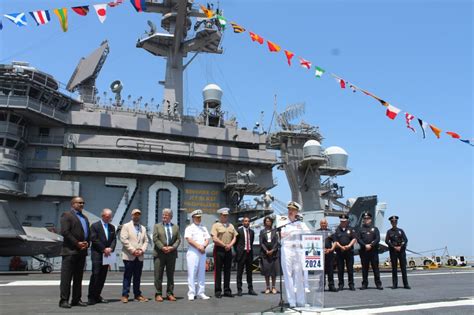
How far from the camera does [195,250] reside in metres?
8.67

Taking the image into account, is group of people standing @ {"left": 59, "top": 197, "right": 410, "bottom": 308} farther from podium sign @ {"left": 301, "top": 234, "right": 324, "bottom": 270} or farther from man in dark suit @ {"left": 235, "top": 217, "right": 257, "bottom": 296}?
podium sign @ {"left": 301, "top": 234, "right": 324, "bottom": 270}

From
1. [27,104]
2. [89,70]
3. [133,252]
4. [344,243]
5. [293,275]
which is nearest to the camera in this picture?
[293,275]

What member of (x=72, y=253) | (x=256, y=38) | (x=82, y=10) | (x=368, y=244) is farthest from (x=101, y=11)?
(x=368, y=244)

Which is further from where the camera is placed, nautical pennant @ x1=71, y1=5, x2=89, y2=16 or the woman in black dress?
nautical pennant @ x1=71, y1=5, x2=89, y2=16

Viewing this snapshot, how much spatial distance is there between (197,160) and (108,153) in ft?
18.3

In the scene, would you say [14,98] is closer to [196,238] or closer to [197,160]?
[197,160]

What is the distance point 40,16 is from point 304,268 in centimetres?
1435

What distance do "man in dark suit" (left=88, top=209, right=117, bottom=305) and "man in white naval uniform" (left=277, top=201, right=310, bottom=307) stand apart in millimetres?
3076

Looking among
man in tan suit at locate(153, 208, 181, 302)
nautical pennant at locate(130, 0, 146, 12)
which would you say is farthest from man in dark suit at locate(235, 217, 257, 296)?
nautical pennant at locate(130, 0, 146, 12)

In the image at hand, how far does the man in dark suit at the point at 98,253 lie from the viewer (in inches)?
303

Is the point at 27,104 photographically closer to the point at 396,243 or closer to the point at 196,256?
the point at 196,256

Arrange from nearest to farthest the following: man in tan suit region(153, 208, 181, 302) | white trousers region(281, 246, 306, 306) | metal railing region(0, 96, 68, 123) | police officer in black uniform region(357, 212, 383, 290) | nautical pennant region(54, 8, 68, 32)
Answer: white trousers region(281, 246, 306, 306) → man in tan suit region(153, 208, 181, 302) → police officer in black uniform region(357, 212, 383, 290) → nautical pennant region(54, 8, 68, 32) → metal railing region(0, 96, 68, 123)

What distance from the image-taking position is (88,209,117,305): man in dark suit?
769 cm

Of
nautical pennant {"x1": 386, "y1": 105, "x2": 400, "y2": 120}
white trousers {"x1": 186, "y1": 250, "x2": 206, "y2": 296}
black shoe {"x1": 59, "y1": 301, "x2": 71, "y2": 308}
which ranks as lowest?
black shoe {"x1": 59, "y1": 301, "x2": 71, "y2": 308}
